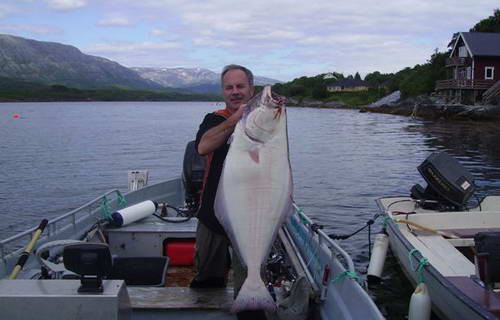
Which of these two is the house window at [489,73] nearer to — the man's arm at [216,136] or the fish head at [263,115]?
the man's arm at [216,136]

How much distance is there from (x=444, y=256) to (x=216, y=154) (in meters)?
5.24

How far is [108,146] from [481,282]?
1279 inches

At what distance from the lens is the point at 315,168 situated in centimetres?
2500

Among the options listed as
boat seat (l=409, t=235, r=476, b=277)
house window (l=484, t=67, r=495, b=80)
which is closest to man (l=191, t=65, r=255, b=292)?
boat seat (l=409, t=235, r=476, b=277)

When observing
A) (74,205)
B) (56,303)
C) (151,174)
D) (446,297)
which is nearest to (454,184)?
(446,297)

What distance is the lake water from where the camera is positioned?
1512cm

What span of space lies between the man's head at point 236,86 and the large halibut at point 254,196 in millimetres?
537

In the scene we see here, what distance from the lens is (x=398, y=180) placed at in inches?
Answer: 838

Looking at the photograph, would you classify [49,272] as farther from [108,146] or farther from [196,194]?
[108,146]

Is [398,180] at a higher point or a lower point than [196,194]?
lower

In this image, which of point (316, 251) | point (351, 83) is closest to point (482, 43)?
point (316, 251)

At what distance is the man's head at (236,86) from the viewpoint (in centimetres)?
390

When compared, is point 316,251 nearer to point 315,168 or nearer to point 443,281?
point 443,281

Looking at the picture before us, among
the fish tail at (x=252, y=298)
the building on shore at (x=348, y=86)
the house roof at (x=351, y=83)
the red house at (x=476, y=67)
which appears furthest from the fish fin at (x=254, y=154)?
the house roof at (x=351, y=83)
